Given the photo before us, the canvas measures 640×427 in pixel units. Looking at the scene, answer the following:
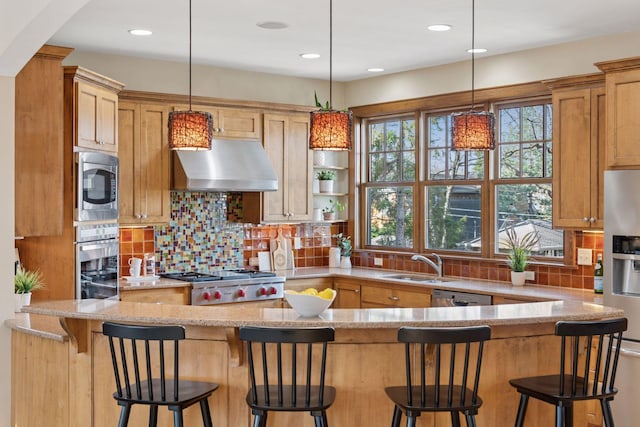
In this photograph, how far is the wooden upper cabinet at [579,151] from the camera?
5418 mm

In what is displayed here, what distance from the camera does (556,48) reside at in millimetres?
5961

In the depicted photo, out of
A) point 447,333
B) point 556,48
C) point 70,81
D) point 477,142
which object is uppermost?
point 556,48

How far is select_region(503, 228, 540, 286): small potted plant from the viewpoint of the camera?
20.1 feet

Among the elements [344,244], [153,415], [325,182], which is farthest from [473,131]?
[344,244]

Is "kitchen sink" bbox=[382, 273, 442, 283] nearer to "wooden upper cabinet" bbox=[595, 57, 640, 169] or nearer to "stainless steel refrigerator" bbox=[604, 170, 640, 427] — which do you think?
"stainless steel refrigerator" bbox=[604, 170, 640, 427]

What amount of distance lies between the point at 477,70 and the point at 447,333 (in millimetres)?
3767

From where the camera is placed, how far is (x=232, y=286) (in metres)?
6.39

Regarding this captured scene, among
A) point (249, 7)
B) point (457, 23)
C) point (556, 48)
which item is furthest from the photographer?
point (556, 48)

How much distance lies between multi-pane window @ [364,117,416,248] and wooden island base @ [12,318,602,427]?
3.45 meters

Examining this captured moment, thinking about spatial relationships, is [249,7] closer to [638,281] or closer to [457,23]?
[457,23]

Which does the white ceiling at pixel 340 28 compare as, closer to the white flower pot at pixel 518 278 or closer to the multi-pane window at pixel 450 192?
the multi-pane window at pixel 450 192

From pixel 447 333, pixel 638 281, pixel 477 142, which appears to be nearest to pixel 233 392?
pixel 447 333

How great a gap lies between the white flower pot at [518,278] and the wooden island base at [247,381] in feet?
6.80

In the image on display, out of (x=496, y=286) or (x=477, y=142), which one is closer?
(x=477, y=142)
